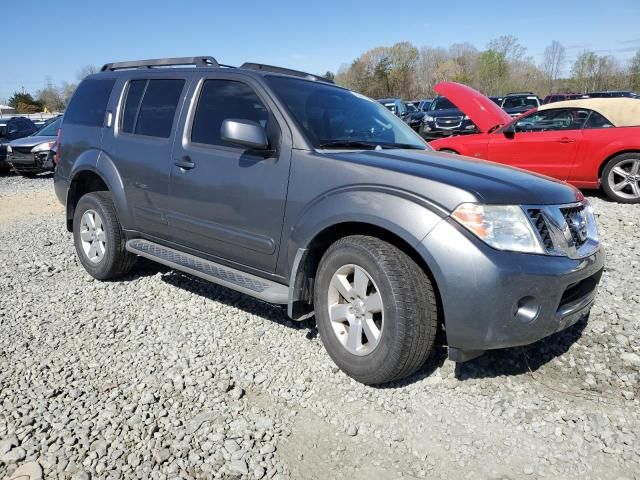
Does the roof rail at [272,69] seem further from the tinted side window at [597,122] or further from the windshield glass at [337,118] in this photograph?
the tinted side window at [597,122]

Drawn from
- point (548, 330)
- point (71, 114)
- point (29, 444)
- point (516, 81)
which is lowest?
point (29, 444)

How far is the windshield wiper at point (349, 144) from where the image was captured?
11.1ft

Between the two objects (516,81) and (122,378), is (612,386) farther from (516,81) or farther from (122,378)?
(516,81)

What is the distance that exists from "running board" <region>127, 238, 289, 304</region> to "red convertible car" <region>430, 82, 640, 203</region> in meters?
6.09

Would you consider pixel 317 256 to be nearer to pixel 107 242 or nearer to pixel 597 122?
pixel 107 242

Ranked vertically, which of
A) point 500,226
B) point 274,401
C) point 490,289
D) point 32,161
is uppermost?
point 500,226

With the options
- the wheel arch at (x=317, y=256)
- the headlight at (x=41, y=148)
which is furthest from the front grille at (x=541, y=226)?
the headlight at (x=41, y=148)

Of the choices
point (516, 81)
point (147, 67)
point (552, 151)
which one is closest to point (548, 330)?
point (147, 67)

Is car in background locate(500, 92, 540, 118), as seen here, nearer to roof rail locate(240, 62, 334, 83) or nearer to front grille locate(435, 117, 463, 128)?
front grille locate(435, 117, 463, 128)

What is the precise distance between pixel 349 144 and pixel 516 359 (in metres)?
1.83

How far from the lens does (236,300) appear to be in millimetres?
4352

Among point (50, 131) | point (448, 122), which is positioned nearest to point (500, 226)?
point (448, 122)

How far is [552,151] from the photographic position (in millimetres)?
8172

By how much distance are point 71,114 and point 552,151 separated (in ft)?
23.0
